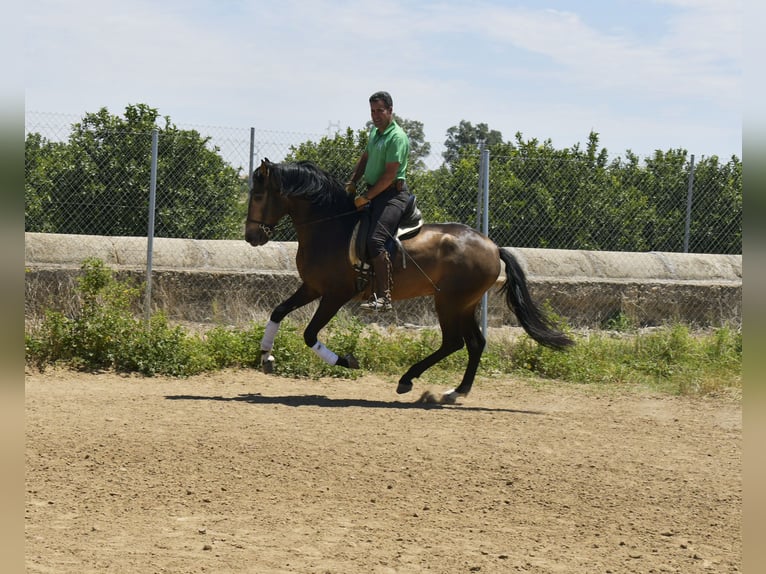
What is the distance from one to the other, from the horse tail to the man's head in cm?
202

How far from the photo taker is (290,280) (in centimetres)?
1179

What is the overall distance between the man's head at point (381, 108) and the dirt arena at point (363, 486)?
2.91 metres

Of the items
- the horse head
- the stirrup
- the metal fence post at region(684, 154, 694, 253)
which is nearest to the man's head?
the horse head

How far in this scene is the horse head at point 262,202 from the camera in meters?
9.26

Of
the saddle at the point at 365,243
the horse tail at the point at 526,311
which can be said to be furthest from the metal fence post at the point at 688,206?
the saddle at the point at 365,243

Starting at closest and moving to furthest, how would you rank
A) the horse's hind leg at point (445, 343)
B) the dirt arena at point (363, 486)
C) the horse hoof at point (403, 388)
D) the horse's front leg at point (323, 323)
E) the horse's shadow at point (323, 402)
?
1. the dirt arena at point (363, 486)
2. the horse's shadow at point (323, 402)
3. the horse's front leg at point (323, 323)
4. the horse hoof at point (403, 388)
5. the horse's hind leg at point (445, 343)

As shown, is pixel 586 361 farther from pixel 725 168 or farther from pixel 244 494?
pixel 244 494

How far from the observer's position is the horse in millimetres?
9305

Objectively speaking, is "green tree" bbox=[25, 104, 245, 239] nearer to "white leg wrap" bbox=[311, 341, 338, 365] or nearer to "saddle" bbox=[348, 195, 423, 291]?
"saddle" bbox=[348, 195, 423, 291]

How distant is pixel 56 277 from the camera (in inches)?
419

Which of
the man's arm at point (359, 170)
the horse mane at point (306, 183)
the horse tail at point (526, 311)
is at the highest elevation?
the man's arm at point (359, 170)

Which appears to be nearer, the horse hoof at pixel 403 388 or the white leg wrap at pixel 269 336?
the white leg wrap at pixel 269 336

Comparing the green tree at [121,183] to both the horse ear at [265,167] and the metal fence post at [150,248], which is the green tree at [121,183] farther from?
the horse ear at [265,167]

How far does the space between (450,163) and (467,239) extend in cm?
411
